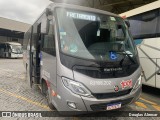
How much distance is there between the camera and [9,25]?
30.4 meters

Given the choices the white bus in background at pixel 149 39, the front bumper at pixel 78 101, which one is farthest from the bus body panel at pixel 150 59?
the front bumper at pixel 78 101

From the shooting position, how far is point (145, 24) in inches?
273

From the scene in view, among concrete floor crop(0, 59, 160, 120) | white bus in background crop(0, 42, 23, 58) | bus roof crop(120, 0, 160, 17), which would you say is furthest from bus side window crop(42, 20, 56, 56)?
white bus in background crop(0, 42, 23, 58)

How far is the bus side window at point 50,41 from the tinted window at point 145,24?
3.85 m

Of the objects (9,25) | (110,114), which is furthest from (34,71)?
(9,25)

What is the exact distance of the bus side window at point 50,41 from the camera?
4086 millimetres

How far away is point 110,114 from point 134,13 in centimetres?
459

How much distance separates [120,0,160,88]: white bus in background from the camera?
6305mm

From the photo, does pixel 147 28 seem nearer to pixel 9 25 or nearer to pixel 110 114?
pixel 110 114

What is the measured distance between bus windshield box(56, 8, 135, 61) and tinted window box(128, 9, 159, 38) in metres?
2.12

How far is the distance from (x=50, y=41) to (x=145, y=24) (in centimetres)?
419

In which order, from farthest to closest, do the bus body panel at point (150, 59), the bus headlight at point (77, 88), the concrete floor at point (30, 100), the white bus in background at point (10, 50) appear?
the white bus in background at point (10, 50) → the bus body panel at point (150, 59) → the concrete floor at point (30, 100) → the bus headlight at point (77, 88)

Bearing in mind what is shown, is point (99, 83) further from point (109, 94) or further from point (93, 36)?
point (93, 36)

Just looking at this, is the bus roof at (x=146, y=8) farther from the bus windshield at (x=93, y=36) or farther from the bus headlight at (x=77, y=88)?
the bus headlight at (x=77, y=88)
